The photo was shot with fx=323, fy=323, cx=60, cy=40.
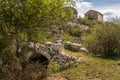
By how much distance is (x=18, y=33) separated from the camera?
48.8ft

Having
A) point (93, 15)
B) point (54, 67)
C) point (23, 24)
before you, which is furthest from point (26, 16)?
point (93, 15)

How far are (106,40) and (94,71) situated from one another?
603 centimetres

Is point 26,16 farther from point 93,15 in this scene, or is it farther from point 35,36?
point 93,15

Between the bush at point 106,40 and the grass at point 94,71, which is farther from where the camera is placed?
the bush at point 106,40

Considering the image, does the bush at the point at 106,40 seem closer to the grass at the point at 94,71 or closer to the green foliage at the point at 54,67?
the grass at the point at 94,71

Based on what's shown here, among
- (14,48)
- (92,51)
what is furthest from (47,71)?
(92,51)

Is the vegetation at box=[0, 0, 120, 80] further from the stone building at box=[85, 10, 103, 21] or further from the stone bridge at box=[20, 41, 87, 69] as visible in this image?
the stone building at box=[85, 10, 103, 21]

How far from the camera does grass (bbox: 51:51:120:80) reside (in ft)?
56.5

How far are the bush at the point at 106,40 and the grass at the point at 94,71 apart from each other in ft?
7.33

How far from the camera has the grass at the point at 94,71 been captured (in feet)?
56.5

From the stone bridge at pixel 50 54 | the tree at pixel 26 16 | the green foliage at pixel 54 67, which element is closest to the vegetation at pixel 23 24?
the tree at pixel 26 16

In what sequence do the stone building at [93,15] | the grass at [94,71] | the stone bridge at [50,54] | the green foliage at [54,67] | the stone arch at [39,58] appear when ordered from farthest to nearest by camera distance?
1. the stone building at [93,15]
2. the stone arch at [39,58]
3. the stone bridge at [50,54]
4. the green foliage at [54,67]
5. the grass at [94,71]

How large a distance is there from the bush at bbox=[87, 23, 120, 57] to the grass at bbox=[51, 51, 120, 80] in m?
2.23

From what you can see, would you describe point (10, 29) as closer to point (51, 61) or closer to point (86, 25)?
point (51, 61)
